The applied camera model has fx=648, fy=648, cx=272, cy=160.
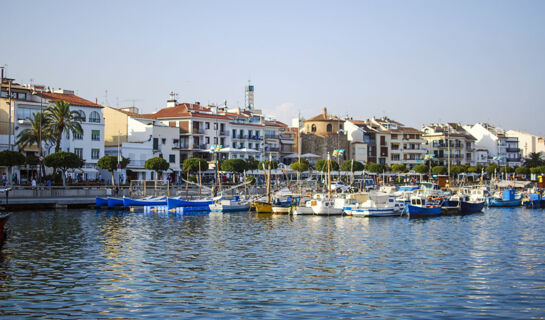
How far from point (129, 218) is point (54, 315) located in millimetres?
36017

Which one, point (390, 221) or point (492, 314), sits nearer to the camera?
point (492, 314)

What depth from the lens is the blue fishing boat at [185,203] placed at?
213 feet

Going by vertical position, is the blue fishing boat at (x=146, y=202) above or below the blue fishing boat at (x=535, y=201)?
above

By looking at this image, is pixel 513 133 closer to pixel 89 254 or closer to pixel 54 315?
pixel 89 254

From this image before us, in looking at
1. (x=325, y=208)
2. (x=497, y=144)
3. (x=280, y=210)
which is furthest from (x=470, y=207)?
(x=497, y=144)

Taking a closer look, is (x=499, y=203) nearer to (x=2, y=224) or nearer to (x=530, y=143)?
(x=2, y=224)

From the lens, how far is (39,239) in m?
40.2

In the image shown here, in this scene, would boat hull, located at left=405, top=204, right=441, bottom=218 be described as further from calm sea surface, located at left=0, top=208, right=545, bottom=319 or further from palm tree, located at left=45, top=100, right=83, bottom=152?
palm tree, located at left=45, top=100, right=83, bottom=152

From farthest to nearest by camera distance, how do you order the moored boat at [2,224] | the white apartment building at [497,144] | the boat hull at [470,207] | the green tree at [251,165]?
the white apartment building at [497,144], the green tree at [251,165], the boat hull at [470,207], the moored boat at [2,224]

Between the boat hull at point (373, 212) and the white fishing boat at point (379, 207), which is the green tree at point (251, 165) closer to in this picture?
the white fishing boat at point (379, 207)

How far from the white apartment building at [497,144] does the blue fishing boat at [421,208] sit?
9275cm

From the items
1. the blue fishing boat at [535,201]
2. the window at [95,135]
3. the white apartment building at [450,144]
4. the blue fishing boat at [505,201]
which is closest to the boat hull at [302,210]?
the blue fishing boat at [505,201]

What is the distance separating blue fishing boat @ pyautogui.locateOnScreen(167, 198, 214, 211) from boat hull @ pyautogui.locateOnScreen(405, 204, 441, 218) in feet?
65.5

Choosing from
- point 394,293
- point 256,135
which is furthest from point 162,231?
point 256,135
